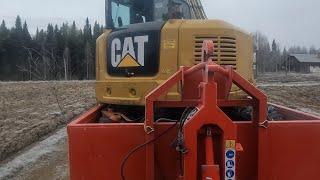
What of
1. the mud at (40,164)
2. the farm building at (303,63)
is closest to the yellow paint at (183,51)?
the mud at (40,164)

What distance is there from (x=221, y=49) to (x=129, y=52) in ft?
3.12

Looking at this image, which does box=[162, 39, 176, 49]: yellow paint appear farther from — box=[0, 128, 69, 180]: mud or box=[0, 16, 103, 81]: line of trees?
box=[0, 16, 103, 81]: line of trees

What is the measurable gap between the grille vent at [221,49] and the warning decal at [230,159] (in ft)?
4.75

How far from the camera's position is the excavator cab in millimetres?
5883

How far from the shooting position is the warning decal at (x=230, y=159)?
12.0 ft

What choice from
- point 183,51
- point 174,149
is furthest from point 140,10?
point 174,149

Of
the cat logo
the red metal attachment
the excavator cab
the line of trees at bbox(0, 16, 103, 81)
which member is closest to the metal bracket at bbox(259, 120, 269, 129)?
the red metal attachment

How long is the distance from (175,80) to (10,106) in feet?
67.1

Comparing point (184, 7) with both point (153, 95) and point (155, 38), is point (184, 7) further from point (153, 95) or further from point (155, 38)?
point (153, 95)

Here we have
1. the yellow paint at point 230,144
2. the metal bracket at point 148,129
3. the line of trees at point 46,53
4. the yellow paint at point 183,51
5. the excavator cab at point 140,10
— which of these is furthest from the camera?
the line of trees at point 46,53

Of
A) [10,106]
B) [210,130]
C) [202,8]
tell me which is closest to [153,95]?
[210,130]

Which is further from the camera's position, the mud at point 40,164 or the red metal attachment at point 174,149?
the mud at point 40,164

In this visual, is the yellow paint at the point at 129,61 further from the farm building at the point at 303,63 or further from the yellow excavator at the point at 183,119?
the farm building at the point at 303,63

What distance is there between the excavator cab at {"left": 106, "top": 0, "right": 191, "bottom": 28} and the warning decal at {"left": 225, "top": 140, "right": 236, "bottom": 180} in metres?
2.28
